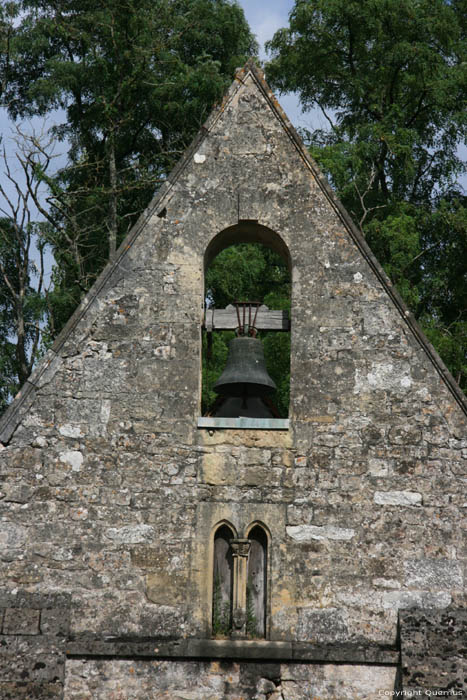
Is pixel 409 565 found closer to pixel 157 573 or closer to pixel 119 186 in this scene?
pixel 157 573

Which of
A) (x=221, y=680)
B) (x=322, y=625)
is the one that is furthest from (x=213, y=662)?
(x=322, y=625)

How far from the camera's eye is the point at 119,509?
7.72 m

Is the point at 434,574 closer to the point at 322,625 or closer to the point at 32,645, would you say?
the point at 322,625

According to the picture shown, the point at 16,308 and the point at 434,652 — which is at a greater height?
the point at 16,308

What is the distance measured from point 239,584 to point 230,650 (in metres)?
0.49

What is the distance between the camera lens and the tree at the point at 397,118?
1689 cm

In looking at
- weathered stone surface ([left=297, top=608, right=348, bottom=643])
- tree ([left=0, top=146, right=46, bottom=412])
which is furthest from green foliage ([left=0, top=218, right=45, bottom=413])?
weathered stone surface ([left=297, top=608, right=348, bottom=643])

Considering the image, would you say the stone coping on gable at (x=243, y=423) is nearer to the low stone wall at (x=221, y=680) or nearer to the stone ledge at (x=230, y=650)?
the stone ledge at (x=230, y=650)

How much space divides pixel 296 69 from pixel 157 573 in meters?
13.5

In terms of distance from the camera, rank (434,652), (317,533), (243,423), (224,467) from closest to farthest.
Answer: (434,652), (317,533), (224,467), (243,423)

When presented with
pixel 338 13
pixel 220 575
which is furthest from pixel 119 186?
pixel 220 575

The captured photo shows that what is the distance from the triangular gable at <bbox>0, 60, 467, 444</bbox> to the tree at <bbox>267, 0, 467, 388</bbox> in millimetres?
7335

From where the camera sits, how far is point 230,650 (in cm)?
736

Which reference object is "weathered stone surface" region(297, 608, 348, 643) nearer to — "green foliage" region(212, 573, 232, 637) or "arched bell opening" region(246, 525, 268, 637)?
"arched bell opening" region(246, 525, 268, 637)
